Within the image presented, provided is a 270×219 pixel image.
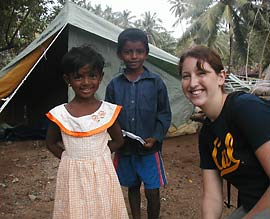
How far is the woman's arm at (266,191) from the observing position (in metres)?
1.32

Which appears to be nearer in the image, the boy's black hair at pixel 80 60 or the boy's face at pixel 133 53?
the boy's black hair at pixel 80 60

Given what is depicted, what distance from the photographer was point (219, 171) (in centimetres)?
174

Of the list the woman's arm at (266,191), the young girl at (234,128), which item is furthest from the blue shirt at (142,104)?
the woman's arm at (266,191)

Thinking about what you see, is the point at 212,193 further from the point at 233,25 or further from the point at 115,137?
the point at 233,25

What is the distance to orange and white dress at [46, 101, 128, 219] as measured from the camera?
194cm

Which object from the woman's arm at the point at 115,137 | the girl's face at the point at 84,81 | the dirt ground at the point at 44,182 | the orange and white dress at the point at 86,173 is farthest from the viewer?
the dirt ground at the point at 44,182

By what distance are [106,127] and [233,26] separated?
2494 cm

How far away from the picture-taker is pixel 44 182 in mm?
4090

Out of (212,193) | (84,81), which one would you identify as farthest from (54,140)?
(212,193)

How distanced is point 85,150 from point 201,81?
0.83 metres

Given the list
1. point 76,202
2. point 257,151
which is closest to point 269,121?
point 257,151

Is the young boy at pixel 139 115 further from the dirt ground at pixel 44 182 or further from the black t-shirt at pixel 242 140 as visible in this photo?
the black t-shirt at pixel 242 140

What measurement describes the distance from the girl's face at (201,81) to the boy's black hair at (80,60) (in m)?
0.69

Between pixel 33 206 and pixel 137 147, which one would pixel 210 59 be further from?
pixel 33 206
